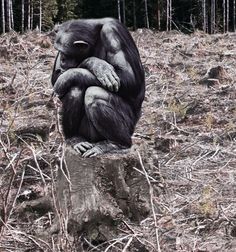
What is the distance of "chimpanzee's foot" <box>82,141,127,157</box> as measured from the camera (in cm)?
370

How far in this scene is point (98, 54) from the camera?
383 centimetres

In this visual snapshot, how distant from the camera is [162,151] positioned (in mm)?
5586

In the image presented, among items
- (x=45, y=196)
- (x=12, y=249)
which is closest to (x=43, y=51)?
(x=45, y=196)

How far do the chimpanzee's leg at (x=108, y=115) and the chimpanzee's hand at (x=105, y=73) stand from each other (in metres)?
0.06

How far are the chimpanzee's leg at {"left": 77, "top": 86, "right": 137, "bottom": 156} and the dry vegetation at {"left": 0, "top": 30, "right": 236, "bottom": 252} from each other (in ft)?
1.06

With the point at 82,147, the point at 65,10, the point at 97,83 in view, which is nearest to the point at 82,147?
the point at 82,147

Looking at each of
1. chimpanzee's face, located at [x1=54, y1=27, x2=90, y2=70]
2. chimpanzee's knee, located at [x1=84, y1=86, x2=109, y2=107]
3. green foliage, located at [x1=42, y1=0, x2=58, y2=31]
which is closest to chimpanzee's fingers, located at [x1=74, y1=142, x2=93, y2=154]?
chimpanzee's knee, located at [x1=84, y1=86, x2=109, y2=107]

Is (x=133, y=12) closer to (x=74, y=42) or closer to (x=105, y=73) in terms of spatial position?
(x=74, y=42)

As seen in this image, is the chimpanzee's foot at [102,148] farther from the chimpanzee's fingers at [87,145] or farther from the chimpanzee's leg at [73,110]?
the chimpanzee's leg at [73,110]

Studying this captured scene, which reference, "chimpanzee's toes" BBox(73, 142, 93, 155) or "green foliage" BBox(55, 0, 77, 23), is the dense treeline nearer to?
"green foliage" BBox(55, 0, 77, 23)

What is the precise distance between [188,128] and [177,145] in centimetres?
61

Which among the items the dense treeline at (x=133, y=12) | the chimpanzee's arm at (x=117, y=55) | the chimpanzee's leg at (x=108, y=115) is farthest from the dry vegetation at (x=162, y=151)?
the dense treeline at (x=133, y=12)

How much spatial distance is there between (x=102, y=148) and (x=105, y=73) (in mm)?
442

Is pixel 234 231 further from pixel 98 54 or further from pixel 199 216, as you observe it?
pixel 98 54
